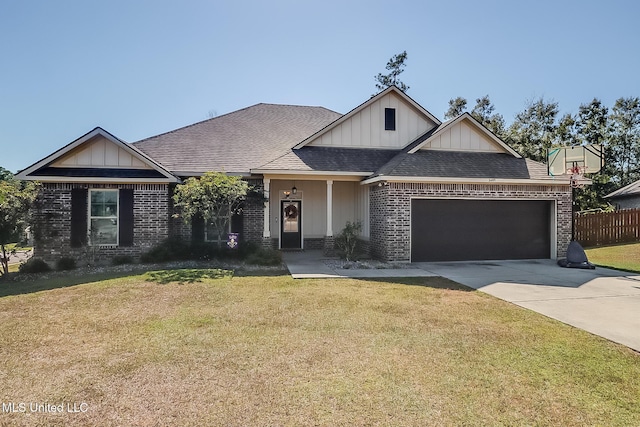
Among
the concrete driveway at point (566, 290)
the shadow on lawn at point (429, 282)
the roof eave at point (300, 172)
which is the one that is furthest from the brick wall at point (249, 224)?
the concrete driveway at point (566, 290)

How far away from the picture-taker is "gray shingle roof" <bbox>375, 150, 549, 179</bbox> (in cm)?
1225

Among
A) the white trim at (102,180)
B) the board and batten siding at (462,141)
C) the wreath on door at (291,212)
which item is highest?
the board and batten siding at (462,141)

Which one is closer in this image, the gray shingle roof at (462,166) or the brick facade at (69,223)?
the brick facade at (69,223)

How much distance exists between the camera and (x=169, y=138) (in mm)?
15703

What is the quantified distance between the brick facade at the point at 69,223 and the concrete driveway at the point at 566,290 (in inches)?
345

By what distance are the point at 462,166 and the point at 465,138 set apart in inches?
68.6

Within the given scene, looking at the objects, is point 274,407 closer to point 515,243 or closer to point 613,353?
point 613,353

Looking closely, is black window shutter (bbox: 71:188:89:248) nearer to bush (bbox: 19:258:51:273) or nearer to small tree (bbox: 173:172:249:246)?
→ bush (bbox: 19:258:51:273)

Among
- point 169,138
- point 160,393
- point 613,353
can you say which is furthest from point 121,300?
point 169,138

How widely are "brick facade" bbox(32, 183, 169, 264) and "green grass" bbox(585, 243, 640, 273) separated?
1467cm

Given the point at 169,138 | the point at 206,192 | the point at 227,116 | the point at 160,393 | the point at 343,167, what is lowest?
the point at 160,393

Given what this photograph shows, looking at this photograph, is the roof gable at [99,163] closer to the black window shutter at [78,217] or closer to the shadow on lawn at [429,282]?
the black window shutter at [78,217]

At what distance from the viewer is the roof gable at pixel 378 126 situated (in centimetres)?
1485

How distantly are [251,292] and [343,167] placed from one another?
7026mm
